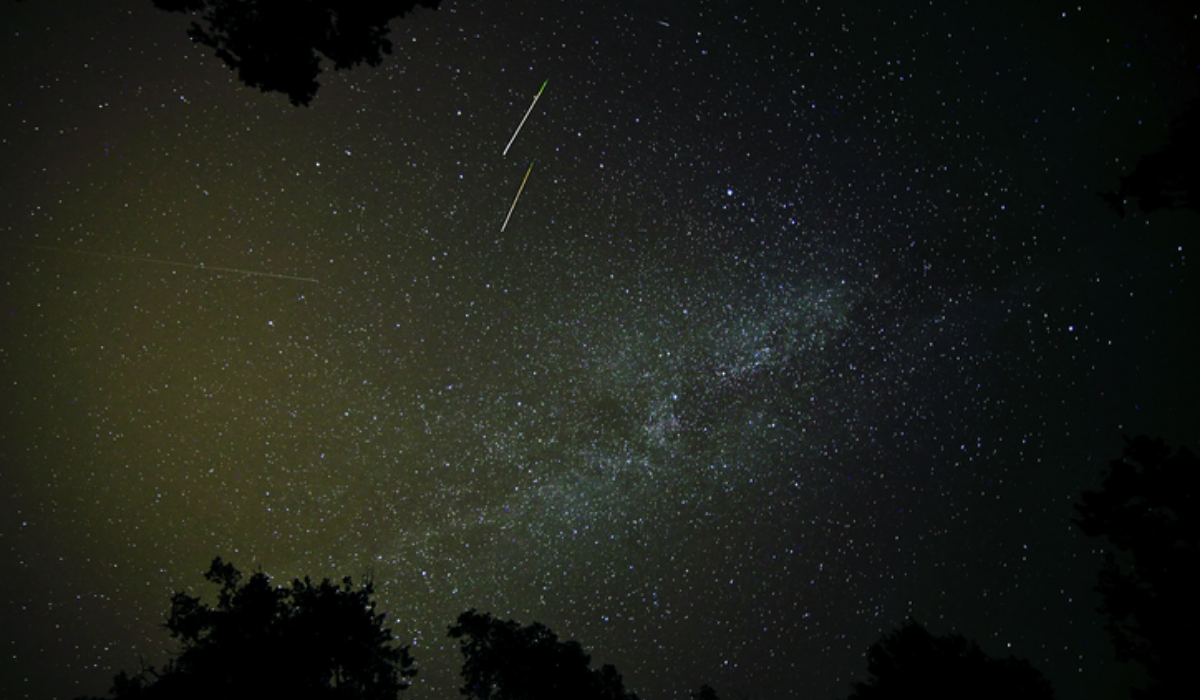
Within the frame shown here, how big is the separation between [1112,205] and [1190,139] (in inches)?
25.6

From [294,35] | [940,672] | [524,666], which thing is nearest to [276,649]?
[524,666]

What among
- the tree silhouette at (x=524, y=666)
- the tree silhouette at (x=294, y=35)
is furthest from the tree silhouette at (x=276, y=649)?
the tree silhouette at (x=294, y=35)

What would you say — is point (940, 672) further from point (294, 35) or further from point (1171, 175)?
point (294, 35)

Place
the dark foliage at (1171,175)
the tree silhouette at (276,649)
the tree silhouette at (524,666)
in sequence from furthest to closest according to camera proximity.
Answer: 1. the tree silhouette at (524,666)
2. the tree silhouette at (276,649)
3. the dark foliage at (1171,175)

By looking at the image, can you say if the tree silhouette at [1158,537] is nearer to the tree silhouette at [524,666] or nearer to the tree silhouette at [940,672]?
the tree silhouette at [940,672]

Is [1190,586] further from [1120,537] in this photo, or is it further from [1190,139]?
[1190,139]

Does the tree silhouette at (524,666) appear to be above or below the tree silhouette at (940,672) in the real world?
above

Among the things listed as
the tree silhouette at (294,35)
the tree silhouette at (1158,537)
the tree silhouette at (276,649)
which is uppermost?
the tree silhouette at (294,35)

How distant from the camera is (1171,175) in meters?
4.03

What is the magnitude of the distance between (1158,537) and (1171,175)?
3529 millimetres

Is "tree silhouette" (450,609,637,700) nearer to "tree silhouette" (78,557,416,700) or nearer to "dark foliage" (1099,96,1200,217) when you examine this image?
"tree silhouette" (78,557,416,700)

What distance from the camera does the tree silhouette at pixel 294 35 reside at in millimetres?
3898

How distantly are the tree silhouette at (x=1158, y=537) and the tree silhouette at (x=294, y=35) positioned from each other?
8067 millimetres

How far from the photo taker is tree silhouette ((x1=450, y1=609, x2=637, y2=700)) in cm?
964
